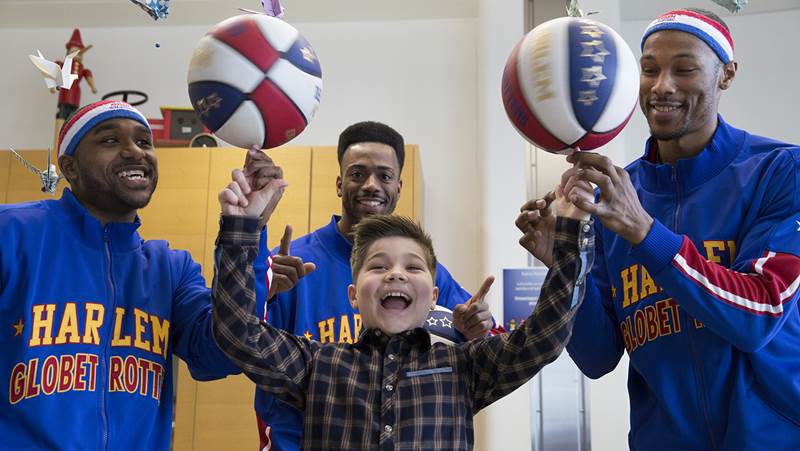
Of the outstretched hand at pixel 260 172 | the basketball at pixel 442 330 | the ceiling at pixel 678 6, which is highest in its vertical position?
the ceiling at pixel 678 6

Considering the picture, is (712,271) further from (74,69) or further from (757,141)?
(74,69)

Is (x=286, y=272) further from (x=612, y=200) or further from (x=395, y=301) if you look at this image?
(x=612, y=200)

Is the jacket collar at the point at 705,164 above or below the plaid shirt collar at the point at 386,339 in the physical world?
above

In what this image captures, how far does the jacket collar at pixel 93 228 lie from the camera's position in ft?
6.55

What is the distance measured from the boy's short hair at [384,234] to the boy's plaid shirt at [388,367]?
0.80 ft

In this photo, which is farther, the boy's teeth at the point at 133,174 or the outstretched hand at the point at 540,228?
the boy's teeth at the point at 133,174

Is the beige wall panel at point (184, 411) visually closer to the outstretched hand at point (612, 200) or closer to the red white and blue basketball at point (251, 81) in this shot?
the red white and blue basketball at point (251, 81)

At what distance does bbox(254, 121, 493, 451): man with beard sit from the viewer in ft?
6.57

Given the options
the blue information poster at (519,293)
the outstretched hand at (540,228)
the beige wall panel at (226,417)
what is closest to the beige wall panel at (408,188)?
the blue information poster at (519,293)

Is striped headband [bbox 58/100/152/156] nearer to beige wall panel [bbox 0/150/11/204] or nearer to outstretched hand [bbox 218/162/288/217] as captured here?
outstretched hand [bbox 218/162/288/217]

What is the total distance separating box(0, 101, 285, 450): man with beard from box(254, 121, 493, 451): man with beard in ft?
0.70

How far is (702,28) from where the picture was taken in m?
1.81

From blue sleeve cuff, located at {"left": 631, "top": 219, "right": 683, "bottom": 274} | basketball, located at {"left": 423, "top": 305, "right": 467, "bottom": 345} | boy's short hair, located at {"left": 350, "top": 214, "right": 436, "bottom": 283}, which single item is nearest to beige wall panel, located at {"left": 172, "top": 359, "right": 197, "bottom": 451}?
basketball, located at {"left": 423, "top": 305, "right": 467, "bottom": 345}

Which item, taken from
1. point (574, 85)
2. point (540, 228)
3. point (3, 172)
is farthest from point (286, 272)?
point (3, 172)
